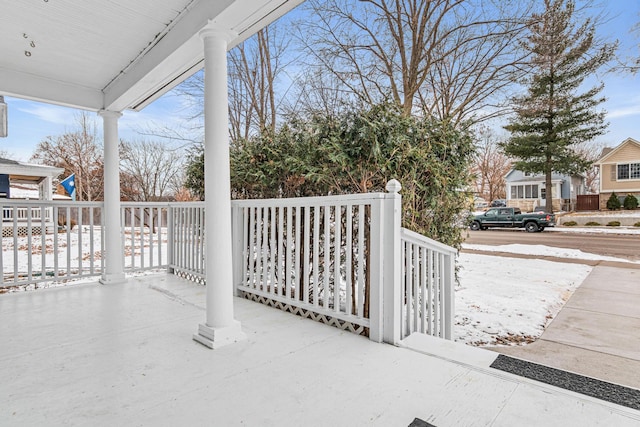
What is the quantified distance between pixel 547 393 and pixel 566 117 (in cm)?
1714

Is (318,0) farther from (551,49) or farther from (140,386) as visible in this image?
(140,386)

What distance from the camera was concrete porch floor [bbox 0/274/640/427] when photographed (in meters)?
1.38

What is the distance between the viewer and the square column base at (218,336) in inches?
82.1

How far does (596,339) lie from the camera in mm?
3398

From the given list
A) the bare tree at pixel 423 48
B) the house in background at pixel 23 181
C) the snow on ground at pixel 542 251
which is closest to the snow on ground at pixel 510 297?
the snow on ground at pixel 542 251

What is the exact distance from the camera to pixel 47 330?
2.38 metres

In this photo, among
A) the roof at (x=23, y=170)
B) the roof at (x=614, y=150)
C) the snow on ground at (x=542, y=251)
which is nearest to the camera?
the snow on ground at (x=542, y=251)

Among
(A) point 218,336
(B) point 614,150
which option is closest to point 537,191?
(B) point 614,150

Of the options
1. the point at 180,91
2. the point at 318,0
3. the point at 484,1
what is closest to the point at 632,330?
the point at 484,1

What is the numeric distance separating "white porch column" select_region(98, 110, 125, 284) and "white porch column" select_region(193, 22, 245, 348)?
2.32 meters

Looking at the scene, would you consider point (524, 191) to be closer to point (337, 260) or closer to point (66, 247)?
point (337, 260)

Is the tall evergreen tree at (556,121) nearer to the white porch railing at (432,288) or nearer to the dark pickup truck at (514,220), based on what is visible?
the dark pickup truck at (514,220)

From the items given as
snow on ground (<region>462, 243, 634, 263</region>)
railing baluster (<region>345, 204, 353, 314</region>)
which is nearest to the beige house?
snow on ground (<region>462, 243, 634, 263</region>)

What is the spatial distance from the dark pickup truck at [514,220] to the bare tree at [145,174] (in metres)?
13.0
